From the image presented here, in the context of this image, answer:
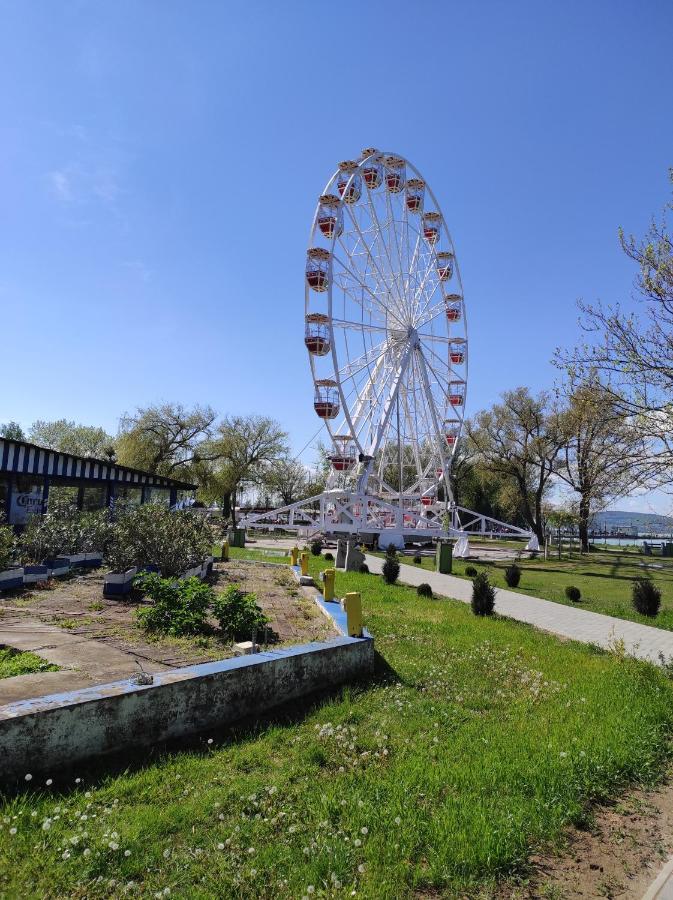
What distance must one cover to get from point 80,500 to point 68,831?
22907mm

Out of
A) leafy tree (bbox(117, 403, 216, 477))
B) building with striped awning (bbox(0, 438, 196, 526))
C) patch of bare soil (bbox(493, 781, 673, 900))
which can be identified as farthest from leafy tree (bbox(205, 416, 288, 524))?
patch of bare soil (bbox(493, 781, 673, 900))

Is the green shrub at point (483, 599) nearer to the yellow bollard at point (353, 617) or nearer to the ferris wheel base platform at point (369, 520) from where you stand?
the yellow bollard at point (353, 617)

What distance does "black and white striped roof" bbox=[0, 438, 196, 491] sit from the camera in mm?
16766

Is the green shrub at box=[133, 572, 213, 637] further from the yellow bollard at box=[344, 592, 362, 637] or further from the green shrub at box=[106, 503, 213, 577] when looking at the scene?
the green shrub at box=[106, 503, 213, 577]

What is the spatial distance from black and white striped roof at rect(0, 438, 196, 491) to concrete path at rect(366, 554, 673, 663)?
39.1 feet

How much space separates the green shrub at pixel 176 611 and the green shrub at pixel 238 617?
318 mm

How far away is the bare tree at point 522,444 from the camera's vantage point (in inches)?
1841

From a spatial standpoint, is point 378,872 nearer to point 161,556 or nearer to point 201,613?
point 201,613

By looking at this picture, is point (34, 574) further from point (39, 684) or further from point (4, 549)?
point (39, 684)

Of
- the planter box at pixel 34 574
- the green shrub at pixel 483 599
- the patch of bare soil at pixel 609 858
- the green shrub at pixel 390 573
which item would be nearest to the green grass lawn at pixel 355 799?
A: the patch of bare soil at pixel 609 858

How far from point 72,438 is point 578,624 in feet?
181

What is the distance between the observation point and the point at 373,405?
33469mm

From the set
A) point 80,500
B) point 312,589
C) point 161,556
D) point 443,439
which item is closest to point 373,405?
point 443,439

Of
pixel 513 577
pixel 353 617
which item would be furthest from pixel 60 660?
pixel 513 577
